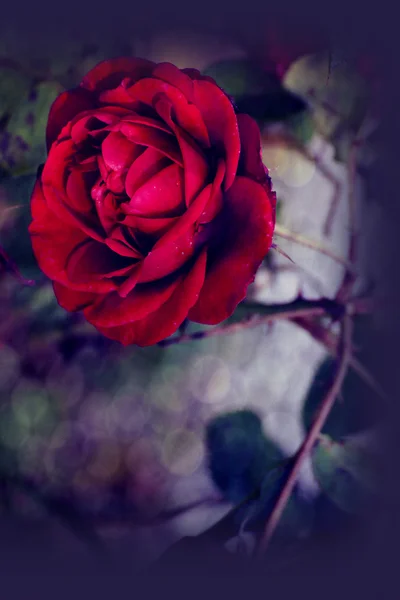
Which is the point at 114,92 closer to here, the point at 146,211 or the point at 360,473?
the point at 146,211

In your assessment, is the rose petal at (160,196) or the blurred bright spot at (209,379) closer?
the rose petal at (160,196)

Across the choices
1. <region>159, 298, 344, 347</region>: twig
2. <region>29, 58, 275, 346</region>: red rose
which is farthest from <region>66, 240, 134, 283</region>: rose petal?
<region>159, 298, 344, 347</region>: twig

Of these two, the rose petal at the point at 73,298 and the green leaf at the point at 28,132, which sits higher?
the green leaf at the point at 28,132

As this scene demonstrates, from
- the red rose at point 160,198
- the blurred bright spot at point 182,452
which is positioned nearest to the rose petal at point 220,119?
the red rose at point 160,198

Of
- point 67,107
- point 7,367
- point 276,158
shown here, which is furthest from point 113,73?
point 7,367

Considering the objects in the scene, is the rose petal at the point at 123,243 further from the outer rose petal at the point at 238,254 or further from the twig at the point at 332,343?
the twig at the point at 332,343

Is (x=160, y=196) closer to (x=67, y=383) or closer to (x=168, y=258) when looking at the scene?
(x=168, y=258)
